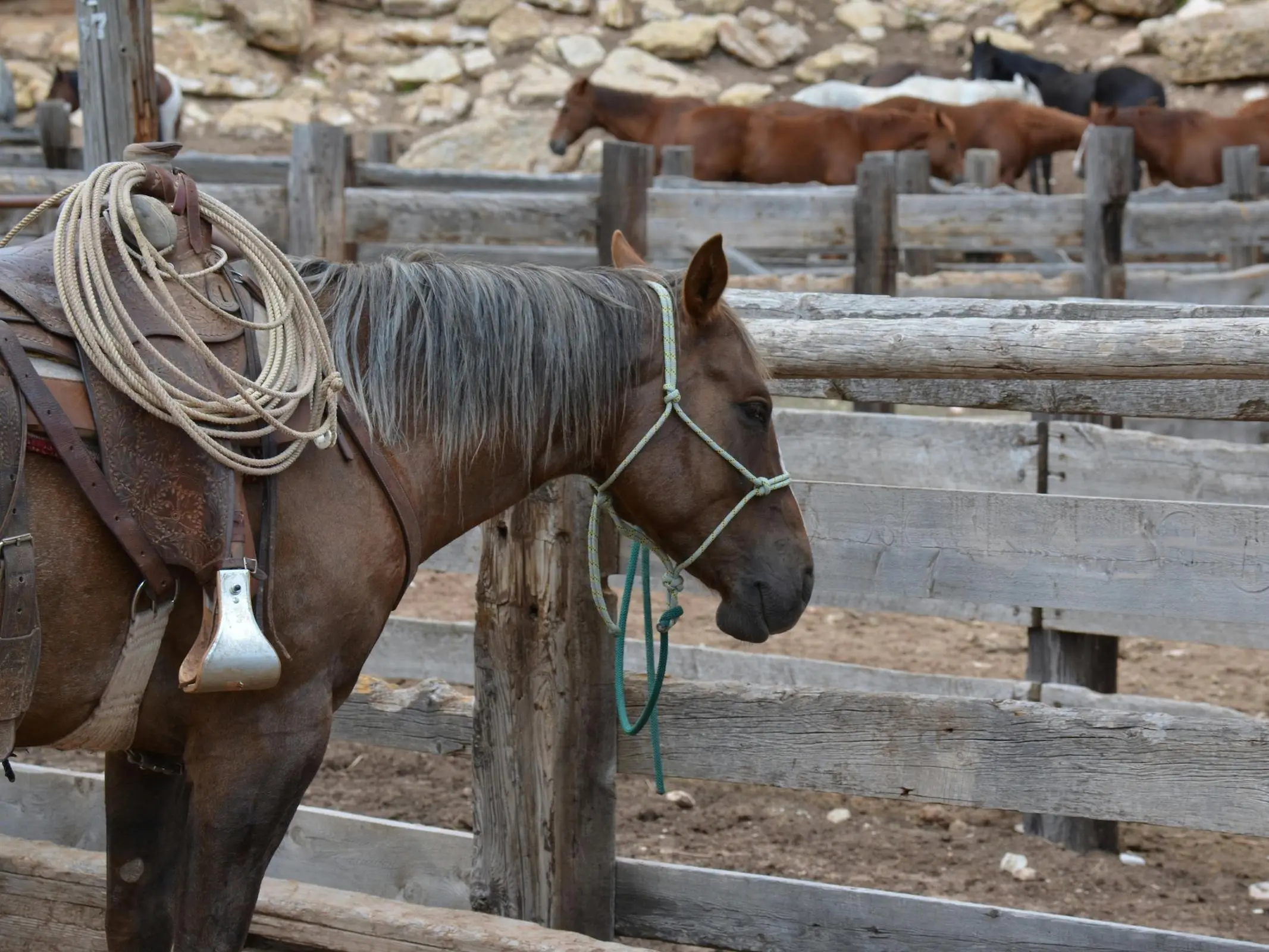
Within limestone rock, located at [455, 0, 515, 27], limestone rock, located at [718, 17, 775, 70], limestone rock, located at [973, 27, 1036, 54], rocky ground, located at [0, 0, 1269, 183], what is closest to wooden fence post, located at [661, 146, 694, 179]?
rocky ground, located at [0, 0, 1269, 183]

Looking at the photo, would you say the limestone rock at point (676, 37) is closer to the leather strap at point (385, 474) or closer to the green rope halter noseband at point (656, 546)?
the green rope halter noseband at point (656, 546)

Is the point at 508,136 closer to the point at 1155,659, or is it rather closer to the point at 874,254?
the point at 874,254

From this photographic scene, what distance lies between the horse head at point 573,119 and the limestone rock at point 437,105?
2.59 metres

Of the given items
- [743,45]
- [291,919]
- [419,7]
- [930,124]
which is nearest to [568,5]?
[419,7]

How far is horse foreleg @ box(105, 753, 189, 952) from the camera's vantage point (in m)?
2.45

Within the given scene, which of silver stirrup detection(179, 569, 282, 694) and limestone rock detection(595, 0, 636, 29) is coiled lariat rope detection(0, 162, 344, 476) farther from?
limestone rock detection(595, 0, 636, 29)

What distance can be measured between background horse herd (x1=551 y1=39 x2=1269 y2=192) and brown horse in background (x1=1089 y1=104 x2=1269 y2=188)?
0.04 feet

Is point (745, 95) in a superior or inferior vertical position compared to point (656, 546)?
superior

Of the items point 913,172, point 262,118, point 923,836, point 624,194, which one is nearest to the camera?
point 923,836

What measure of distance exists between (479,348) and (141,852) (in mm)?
1136

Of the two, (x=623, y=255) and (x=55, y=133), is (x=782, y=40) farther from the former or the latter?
(x=623, y=255)

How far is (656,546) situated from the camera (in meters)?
2.52

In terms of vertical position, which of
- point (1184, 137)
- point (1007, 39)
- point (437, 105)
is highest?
point (1007, 39)

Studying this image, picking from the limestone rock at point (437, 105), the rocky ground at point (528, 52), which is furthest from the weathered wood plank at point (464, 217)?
the limestone rock at point (437, 105)
